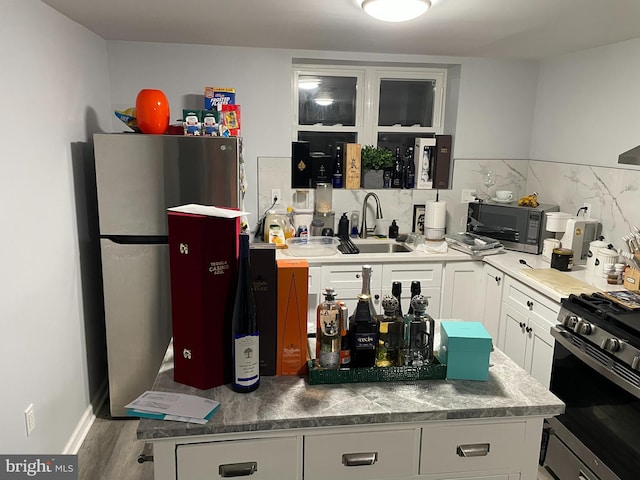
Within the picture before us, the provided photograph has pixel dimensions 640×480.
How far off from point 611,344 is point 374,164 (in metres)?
2.27

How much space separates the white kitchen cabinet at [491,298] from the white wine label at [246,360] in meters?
2.31

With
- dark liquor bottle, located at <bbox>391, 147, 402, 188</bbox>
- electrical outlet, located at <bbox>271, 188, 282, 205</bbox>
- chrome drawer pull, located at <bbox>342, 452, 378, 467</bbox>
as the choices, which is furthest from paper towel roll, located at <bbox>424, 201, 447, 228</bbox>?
chrome drawer pull, located at <bbox>342, 452, 378, 467</bbox>

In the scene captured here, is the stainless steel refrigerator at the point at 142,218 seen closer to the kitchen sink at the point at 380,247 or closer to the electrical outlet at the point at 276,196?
the electrical outlet at the point at 276,196

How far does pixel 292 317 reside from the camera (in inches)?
60.6

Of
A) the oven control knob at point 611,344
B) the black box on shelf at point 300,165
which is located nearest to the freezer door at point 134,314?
the black box on shelf at point 300,165

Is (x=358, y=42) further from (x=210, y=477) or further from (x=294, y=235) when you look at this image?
(x=210, y=477)

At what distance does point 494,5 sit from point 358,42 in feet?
3.84

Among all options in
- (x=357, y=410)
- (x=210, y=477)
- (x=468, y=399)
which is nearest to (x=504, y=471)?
(x=468, y=399)

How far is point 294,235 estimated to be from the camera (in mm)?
3867

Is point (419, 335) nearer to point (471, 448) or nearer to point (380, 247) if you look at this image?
point (471, 448)

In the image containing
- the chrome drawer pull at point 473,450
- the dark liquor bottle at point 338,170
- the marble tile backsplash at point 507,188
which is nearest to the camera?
the chrome drawer pull at point 473,450

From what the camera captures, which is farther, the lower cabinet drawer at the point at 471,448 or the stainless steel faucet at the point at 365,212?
the stainless steel faucet at the point at 365,212

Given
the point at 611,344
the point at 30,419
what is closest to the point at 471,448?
the point at 611,344

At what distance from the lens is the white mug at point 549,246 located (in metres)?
3.37
